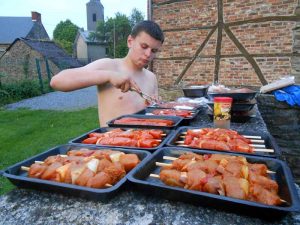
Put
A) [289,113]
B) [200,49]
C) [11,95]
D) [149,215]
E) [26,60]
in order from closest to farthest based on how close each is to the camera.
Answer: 1. [149,215]
2. [289,113]
3. [200,49]
4. [11,95]
5. [26,60]

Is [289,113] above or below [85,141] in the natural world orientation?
below

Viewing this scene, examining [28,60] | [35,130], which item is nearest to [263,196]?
[35,130]

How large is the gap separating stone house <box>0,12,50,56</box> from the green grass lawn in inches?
994

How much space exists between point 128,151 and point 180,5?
7575 millimetres

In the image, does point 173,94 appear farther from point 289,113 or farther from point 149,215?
point 149,215

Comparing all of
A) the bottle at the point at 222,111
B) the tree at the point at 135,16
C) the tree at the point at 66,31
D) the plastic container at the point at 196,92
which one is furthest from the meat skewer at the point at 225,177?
the tree at the point at 66,31

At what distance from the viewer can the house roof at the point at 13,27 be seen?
32750 millimetres

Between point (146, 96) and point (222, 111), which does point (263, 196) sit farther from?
point (146, 96)

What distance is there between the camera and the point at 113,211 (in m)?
1.07

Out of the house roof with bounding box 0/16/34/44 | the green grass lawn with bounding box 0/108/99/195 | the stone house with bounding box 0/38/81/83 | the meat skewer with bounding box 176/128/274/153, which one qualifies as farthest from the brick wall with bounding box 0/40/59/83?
the meat skewer with bounding box 176/128/274/153

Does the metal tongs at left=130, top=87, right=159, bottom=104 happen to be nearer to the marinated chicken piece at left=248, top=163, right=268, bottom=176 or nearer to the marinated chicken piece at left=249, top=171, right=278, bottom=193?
the marinated chicken piece at left=248, top=163, right=268, bottom=176

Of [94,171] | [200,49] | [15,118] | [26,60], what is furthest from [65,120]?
[26,60]

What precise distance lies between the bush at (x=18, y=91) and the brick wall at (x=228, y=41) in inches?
384

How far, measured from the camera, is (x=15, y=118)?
1055 centimetres
